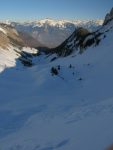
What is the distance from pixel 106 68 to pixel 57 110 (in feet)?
58.9

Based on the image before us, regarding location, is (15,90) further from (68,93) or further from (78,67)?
(78,67)

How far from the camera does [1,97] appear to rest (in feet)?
101

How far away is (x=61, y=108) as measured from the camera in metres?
26.2

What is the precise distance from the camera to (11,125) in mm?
22203

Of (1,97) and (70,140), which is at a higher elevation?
(1,97)

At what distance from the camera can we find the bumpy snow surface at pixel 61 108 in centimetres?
1503

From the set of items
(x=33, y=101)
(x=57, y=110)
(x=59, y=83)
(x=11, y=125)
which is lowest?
(x=11, y=125)

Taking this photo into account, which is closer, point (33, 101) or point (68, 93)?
point (33, 101)

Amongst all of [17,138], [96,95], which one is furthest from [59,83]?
[17,138]

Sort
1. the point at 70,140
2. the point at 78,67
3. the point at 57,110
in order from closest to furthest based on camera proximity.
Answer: the point at 70,140 → the point at 57,110 → the point at 78,67

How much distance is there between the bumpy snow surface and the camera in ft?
49.3

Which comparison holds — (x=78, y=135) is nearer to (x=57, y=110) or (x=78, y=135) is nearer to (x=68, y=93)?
(x=57, y=110)

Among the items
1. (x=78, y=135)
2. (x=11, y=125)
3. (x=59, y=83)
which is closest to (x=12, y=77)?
(x=59, y=83)

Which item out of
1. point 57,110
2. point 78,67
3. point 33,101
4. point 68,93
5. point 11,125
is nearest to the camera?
point 11,125
